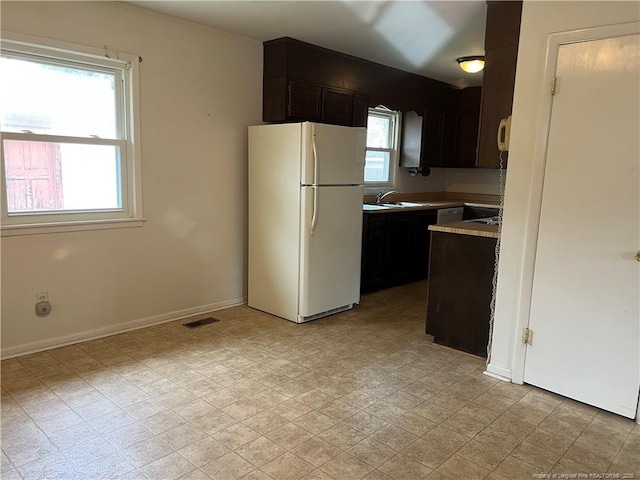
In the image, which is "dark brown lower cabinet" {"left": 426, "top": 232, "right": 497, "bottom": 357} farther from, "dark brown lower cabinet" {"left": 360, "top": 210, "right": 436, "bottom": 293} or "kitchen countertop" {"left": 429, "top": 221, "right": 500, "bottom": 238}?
"dark brown lower cabinet" {"left": 360, "top": 210, "right": 436, "bottom": 293}

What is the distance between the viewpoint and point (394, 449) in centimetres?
211

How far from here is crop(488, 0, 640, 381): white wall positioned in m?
2.46

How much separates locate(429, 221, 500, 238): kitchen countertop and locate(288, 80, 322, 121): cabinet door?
66.4 inches

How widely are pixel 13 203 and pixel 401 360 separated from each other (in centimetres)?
280

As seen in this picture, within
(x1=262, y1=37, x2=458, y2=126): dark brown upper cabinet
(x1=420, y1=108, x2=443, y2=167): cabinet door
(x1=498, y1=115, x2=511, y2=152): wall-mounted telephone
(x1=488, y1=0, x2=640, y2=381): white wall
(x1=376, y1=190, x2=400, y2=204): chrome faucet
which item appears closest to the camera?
(x1=488, y1=0, x2=640, y2=381): white wall

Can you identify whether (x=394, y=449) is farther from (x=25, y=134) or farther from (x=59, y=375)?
(x=25, y=134)

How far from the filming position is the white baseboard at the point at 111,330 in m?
3.04

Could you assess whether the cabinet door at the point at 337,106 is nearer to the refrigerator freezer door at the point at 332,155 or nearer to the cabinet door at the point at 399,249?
the refrigerator freezer door at the point at 332,155

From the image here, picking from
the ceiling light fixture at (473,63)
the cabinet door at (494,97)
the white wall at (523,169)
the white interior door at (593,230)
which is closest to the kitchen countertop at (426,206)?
the ceiling light fixture at (473,63)

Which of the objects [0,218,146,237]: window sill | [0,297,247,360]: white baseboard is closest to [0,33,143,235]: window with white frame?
[0,218,146,237]: window sill

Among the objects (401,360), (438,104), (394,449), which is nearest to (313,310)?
(401,360)

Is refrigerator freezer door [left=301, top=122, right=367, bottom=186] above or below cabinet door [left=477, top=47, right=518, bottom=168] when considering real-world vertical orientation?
below

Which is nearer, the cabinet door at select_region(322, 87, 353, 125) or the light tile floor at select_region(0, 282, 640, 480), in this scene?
the light tile floor at select_region(0, 282, 640, 480)

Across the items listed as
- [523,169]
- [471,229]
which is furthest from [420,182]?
[523,169]
